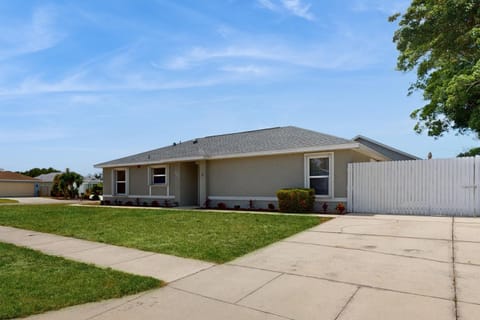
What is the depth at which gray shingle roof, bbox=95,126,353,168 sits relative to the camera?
1351 centimetres

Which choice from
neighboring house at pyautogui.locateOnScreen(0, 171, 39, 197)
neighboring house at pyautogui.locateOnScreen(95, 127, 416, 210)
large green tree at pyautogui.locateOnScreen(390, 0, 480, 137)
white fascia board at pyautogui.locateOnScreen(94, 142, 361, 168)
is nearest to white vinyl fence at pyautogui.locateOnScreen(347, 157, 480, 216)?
neighboring house at pyautogui.locateOnScreen(95, 127, 416, 210)

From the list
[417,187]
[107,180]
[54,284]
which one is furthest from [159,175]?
[54,284]

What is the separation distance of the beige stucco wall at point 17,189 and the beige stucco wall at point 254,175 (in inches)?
1483

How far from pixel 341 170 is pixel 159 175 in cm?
1070

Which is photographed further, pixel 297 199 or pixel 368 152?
pixel 368 152

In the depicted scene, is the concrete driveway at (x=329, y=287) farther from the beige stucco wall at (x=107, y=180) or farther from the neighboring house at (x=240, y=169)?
the beige stucco wall at (x=107, y=180)

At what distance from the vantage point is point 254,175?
576 inches

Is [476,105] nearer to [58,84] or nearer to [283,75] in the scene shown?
[283,75]

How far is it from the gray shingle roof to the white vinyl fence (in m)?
1.64

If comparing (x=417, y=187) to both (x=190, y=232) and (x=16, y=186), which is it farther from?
(x=16, y=186)

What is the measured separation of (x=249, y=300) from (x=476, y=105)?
2009cm

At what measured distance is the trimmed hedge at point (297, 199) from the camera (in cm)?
1232

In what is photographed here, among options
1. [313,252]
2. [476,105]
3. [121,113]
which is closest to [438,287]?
[313,252]

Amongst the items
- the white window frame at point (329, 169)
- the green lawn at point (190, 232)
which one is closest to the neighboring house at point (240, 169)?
the white window frame at point (329, 169)
